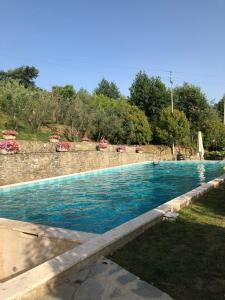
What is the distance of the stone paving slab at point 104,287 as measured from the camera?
3477mm

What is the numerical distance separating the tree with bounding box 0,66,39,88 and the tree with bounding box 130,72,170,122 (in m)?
16.4

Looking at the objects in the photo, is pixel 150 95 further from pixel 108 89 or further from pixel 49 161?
pixel 49 161

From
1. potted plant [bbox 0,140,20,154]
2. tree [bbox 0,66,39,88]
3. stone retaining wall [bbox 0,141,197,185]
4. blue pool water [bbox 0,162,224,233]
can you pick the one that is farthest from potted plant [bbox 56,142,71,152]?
tree [bbox 0,66,39,88]

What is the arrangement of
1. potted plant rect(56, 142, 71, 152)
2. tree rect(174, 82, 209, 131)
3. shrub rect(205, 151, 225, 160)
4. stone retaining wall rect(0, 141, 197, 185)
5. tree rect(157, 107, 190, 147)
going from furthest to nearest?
tree rect(174, 82, 209, 131), tree rect(157, 107, 190, 147), shrub rect(205, 151, 225, 160), potted plant rect(56, 142, 71, 152), stone retaining wall rect(0, 141, 197, 185)

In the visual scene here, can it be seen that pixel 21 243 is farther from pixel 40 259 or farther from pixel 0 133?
pixel 0 133

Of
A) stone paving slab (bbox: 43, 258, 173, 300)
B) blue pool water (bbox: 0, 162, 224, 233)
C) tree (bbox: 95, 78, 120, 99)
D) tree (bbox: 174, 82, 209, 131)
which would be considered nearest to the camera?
stone paving slab (bbox: 43, 258, 173, 300)

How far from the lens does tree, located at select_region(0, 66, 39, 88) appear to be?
155 feet

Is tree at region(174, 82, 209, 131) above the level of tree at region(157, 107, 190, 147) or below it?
above

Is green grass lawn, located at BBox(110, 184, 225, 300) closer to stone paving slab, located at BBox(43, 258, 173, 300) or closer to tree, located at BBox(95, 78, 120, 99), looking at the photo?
stone paving slab, located at BBox(43, 258, 173, 300)

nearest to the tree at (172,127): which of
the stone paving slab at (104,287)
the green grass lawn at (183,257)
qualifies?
the green grass lawn at (183,257)

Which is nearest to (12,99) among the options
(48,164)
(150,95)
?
(48,164)

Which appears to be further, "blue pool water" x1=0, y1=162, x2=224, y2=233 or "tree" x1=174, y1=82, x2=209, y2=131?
"tree" x1=174, y1=82, x2=209, y2=131

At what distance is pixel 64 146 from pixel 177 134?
1697 centimetres

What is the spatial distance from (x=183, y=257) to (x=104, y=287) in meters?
1.45
